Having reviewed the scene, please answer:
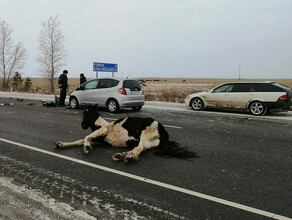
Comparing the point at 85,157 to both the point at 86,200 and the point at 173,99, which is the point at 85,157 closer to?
the point at 86,200

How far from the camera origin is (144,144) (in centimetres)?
527

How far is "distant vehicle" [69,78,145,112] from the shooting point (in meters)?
13.3

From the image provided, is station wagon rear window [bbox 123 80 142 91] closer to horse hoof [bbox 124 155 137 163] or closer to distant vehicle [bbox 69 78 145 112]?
distant vehicle [bbox 69 78 145 112]

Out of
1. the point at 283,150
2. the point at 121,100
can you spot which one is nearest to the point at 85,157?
the point at 283,150

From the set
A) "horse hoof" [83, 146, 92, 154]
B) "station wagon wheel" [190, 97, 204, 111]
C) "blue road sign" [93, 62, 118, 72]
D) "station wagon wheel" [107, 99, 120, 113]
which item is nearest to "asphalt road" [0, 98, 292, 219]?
"horse hoof" [83, 146, 92, 154]

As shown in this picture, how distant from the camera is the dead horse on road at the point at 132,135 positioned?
536 centimetres

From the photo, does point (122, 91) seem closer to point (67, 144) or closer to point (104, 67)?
point (67, 144)

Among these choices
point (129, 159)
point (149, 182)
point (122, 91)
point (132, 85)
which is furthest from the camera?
point (132, 85)

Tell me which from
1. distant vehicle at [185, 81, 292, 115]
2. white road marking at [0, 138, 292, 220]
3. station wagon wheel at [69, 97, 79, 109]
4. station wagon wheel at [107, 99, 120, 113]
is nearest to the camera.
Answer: white road marking at [0, 138, 292, 220]

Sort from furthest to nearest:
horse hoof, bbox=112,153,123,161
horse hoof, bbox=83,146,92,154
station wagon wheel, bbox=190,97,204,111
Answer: station wagon wheel, bbox=190,97,204,111 < horse hoof, bbox=83,146,92,154 < horse hoof, bbox=112,153,123,161

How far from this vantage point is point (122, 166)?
483 centimetres

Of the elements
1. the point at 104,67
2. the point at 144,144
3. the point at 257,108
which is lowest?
the point at 144,144

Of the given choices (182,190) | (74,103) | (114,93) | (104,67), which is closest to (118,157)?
(182,190)

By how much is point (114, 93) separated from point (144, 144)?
843cm
